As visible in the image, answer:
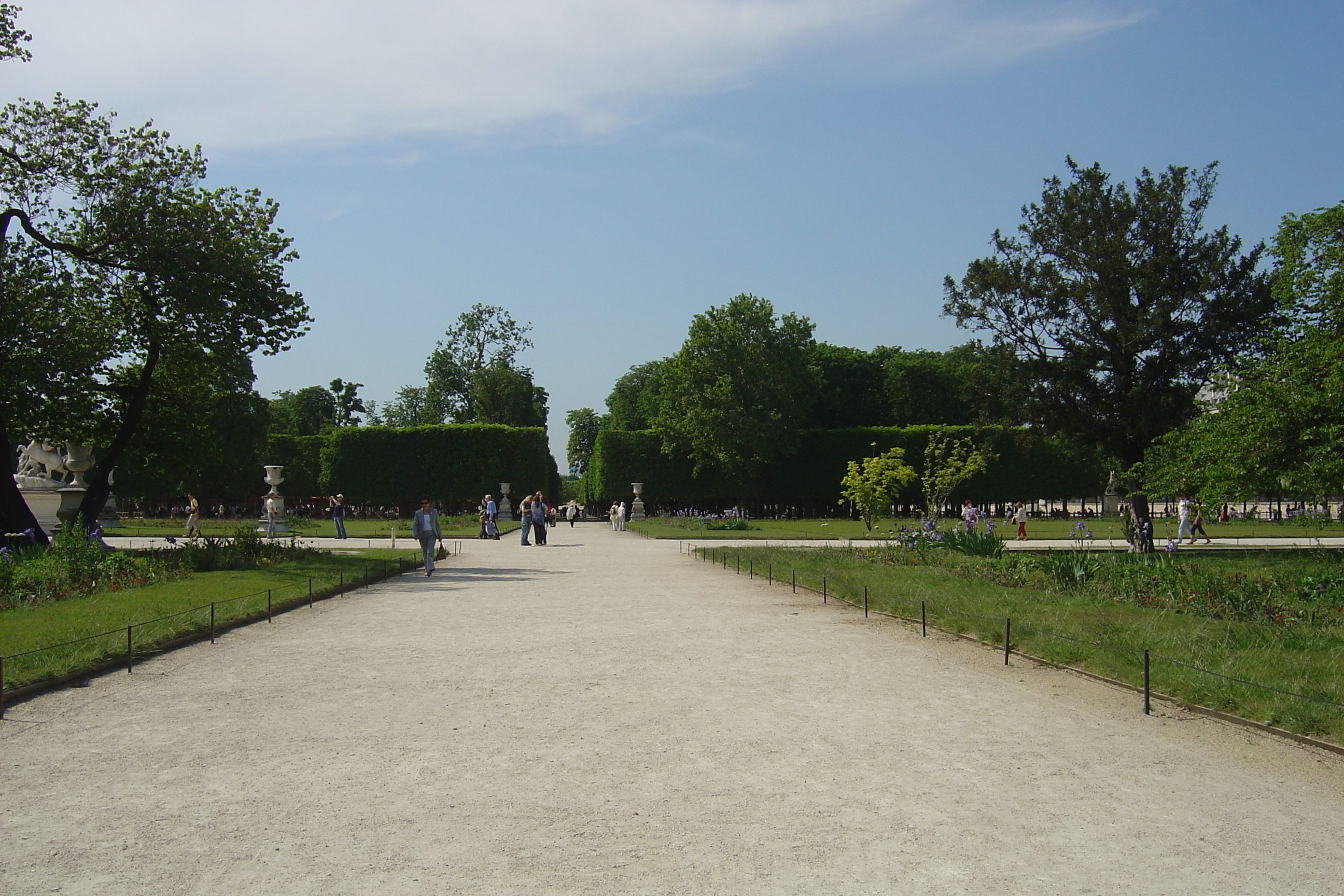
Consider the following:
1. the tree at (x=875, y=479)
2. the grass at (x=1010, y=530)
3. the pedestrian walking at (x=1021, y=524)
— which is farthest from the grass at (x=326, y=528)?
the pedestrian walking at (x=1021, y=524)

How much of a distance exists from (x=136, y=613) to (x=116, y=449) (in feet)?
41.3

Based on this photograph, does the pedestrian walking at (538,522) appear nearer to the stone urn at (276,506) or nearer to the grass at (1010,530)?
the grass at (1010,530)

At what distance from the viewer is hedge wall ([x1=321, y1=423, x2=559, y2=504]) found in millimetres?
59000

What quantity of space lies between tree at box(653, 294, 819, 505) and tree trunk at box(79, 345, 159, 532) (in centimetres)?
3661

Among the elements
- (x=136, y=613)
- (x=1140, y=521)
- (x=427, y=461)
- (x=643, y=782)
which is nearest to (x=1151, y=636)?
(x=643, y=782)

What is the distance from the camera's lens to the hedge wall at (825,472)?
58000 millimetres

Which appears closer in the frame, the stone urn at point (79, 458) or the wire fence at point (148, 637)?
the wire fence at point (148, 637)

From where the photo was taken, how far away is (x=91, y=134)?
874 inches

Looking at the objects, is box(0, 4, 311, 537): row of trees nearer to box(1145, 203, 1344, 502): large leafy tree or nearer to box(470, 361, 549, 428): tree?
box(1145, 203, 1344, 502): large leafy tree

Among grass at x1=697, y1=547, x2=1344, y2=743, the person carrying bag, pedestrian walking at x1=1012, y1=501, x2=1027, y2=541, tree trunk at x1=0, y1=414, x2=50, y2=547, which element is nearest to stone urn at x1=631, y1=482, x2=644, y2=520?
pedestrian walking at x1=1012, y1=501, x2=1027, y2=541

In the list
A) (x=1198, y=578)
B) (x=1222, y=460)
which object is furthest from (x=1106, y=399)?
(x=1198, y=578)

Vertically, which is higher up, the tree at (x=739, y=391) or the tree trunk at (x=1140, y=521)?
the tree at (x=739, y=391)

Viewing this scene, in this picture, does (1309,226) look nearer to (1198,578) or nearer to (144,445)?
(1198,578)

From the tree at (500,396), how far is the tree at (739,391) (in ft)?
52.9
